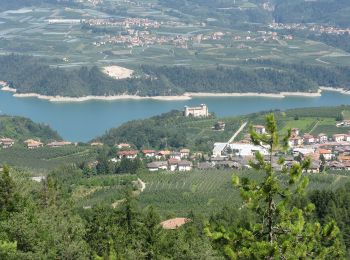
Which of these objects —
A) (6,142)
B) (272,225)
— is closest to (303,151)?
(6,142)

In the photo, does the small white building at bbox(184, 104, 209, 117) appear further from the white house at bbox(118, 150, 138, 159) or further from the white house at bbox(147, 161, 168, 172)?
the white house at bbox(147, 161, 168, 172)

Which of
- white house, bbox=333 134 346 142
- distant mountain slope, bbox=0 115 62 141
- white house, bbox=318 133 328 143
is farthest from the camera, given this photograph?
distant mountain slope, bbox=0 115 62 141

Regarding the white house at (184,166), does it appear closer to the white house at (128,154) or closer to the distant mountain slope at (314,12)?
the white house at (128,154)

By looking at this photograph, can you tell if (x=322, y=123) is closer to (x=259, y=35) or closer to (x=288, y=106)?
(x=288, y=106)

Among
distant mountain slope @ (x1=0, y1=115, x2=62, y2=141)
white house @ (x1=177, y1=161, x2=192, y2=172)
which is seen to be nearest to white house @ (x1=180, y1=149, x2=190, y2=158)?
white house @ (x1=177, y1=161, x2=192, y2=172)

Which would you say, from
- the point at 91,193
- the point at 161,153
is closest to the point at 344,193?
the point at 91,193
